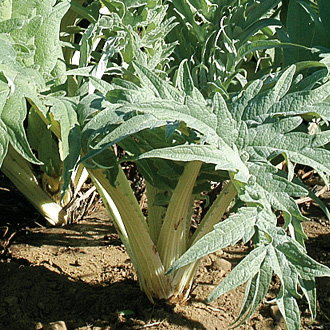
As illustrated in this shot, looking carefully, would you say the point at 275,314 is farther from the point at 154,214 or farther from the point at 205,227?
the point at 154,214

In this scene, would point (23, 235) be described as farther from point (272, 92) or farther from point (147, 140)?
point (272, 92)

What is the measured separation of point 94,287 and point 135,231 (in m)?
0.38

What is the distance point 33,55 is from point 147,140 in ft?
1.15

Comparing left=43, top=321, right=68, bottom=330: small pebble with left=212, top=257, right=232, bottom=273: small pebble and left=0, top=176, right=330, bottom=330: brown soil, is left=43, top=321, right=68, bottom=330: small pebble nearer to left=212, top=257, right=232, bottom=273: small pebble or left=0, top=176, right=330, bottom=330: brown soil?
left=0, top=176, right=330, bottom=330: brown soil

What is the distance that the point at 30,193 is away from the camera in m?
2.04

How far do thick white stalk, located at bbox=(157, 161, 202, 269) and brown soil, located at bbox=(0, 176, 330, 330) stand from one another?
0.58 ft

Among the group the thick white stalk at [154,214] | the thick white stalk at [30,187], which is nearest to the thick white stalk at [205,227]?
the thick white stalk at [154,214]

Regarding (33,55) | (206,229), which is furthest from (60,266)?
(33,55)

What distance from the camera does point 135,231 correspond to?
1.50m

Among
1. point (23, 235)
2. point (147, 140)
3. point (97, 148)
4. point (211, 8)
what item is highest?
point (211, 8)

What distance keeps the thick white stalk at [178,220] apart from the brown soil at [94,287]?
18cm

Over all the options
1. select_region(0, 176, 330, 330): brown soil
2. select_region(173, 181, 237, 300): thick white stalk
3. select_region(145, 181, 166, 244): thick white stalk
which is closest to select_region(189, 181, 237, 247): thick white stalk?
select_region(173, 181, 237, 300): thick white stalk

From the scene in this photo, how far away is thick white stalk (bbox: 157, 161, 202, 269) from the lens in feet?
4.58

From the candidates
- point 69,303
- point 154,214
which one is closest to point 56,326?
Answer: point 69,303
